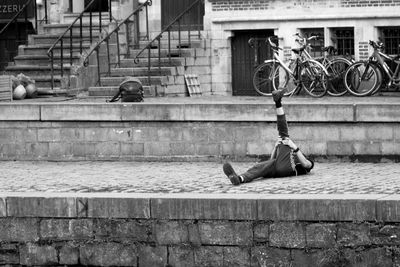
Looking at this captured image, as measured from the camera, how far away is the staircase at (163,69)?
26.0 m

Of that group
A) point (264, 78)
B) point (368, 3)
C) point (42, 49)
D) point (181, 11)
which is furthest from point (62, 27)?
point (368, 3)

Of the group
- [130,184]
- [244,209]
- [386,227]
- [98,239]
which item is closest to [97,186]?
[130,184]

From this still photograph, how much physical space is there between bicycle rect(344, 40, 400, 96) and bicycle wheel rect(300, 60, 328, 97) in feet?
1.49

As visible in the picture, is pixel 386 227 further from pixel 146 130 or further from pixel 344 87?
pixel 344 87

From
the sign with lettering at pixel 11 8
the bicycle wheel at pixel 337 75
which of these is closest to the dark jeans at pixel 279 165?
the bicycle wheel at pixel 337 75

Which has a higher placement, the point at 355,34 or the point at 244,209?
the point at 355,34

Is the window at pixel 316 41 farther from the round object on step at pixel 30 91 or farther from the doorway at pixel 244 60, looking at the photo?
the round object on step at pixel 30 91

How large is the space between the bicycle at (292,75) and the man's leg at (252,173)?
7.99 m

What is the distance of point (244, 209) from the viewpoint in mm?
15375

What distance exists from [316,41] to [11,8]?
6.74 m

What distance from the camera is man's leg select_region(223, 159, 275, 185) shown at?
55.7 feet

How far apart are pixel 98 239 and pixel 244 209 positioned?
6.05 ft

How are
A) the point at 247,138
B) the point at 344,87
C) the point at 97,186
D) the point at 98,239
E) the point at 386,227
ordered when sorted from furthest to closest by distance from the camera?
the point at 344,87 < the point at 247,138 < the point at 97,186 < the point at 98,239 < the point at 386,227

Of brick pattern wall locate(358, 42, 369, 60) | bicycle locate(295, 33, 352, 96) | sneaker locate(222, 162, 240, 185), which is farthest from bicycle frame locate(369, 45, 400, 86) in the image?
sneaker locate(222, 162, 240, 185)
